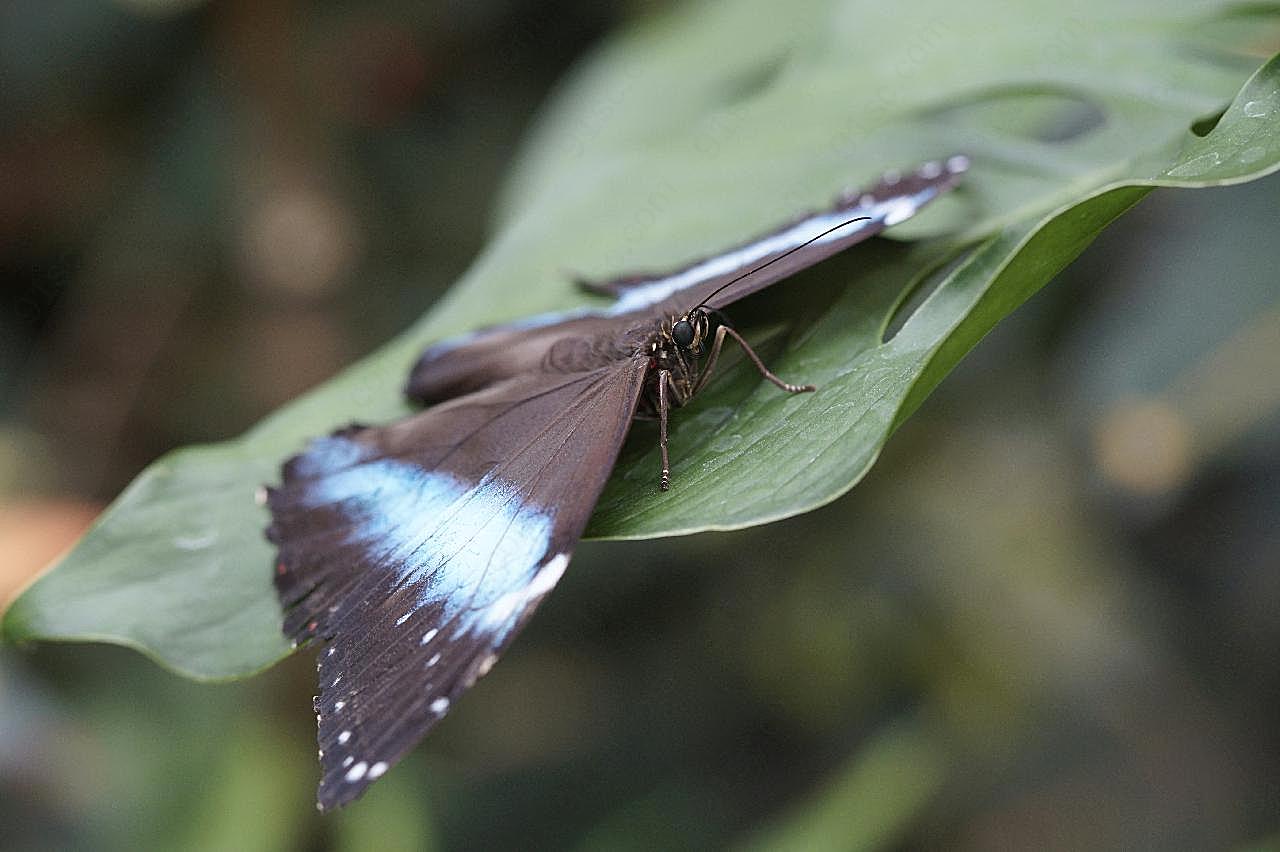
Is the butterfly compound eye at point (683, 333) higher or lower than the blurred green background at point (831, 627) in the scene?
higher

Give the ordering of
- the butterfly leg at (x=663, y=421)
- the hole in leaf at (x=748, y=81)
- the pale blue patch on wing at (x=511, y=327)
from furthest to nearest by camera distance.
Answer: the hole in leaf at (x=748, y=81) → the pale blue patch on wing at (x=511, y=327) → the butterfly leg at (x=663, y=421)

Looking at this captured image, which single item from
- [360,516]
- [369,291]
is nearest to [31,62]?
[369,291]

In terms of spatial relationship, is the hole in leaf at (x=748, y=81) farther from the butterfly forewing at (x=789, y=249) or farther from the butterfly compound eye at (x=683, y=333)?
the butterfly compound eye at (x=683, y=333)

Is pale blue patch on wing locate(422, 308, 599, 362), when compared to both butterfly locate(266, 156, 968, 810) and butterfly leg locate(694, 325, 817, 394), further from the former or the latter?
butterfly leg locate(694, 325, 817, 394)

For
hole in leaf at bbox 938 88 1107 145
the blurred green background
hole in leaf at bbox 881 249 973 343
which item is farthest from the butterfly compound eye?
the blurred green background

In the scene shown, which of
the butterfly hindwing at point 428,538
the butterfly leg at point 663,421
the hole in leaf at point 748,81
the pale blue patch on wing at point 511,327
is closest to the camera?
the butterfly hindwing at point 428,538

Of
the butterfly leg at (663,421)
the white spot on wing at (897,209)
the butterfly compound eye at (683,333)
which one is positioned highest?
the butterfly compound eye at (683,333)

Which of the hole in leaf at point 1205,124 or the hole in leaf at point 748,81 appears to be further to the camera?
the hole in leaf at point 748,81

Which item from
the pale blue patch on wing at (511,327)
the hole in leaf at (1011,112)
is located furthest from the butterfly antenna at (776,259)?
the hole in leaf at (1011,112)
